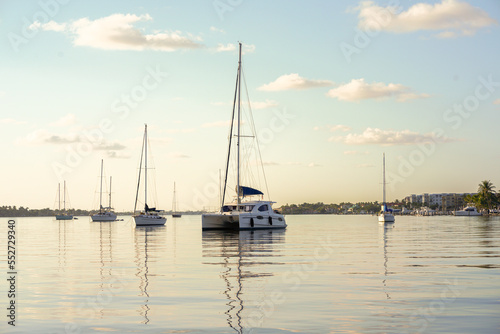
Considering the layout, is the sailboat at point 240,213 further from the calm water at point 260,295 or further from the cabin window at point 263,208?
the calm water at point 260,295

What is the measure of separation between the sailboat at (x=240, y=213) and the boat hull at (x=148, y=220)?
103ft

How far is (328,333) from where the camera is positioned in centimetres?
1267

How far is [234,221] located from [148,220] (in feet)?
124

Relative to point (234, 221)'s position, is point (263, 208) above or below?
above

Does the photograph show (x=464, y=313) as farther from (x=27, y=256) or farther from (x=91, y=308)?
(x=27, y=256)

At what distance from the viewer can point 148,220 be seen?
322 feet

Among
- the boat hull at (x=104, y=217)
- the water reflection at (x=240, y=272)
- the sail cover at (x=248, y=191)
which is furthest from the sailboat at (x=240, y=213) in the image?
the boat hull at (x=104, y=217)

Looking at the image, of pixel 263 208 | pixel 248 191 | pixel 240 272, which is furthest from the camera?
pixel 248 191

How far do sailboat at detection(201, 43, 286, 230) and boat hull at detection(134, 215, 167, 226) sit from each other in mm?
31527

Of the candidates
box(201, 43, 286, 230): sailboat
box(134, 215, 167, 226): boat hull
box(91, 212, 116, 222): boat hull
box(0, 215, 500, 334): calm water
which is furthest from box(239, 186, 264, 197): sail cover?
box(91, 212, 116, 222): boat hull

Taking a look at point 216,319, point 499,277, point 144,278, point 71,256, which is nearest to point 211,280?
point 144,278

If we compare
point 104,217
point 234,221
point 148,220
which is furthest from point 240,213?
point 104,217

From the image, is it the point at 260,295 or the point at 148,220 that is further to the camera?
the point at 148,220

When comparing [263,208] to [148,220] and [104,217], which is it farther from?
[104,217]
